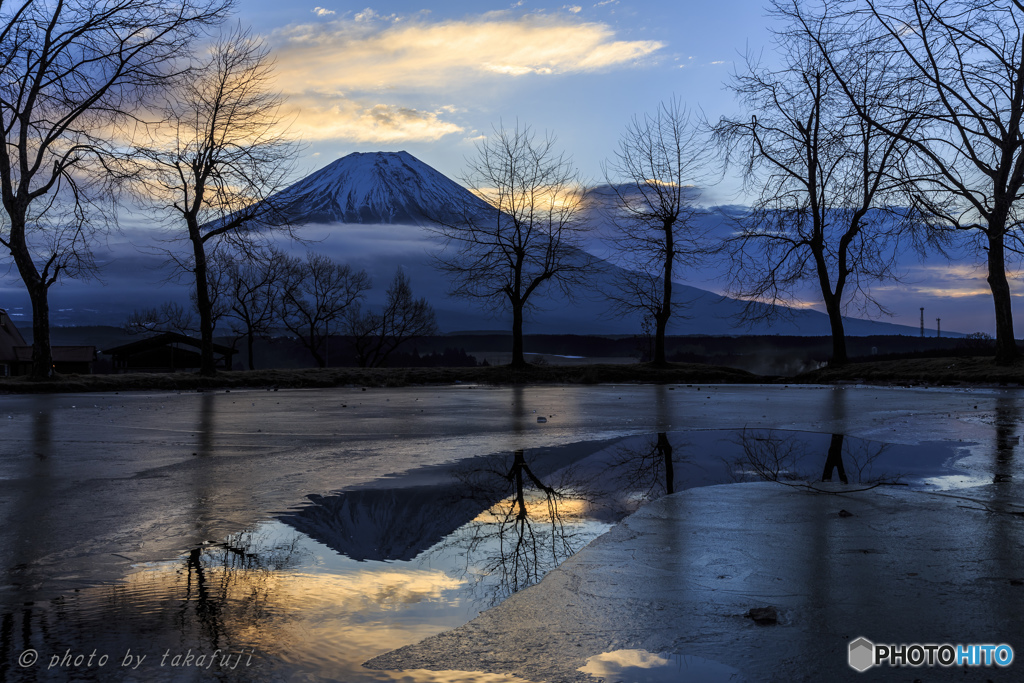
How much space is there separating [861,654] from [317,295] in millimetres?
74005

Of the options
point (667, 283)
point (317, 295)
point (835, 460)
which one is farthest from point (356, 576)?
point (317, 295)

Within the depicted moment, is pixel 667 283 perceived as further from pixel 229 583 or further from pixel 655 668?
pixel 655 668

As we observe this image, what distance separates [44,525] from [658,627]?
370 centimetres

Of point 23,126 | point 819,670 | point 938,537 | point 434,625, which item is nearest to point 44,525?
point 434,625

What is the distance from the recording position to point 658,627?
277 centimetres

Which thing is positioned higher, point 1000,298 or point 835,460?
point 1000,298

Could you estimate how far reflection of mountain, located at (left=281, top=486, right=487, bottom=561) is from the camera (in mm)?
4051

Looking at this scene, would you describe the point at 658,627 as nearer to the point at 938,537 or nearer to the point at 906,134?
the point at 938,537

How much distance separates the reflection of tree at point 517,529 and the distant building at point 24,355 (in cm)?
7597

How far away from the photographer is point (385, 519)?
15.4 feet

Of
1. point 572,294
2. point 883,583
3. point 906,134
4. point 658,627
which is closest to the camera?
point 658,627

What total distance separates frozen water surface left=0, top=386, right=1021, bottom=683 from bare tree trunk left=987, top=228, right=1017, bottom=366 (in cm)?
1142

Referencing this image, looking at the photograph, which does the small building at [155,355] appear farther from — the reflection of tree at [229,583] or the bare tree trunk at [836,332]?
the reflection of tree at [229,583]

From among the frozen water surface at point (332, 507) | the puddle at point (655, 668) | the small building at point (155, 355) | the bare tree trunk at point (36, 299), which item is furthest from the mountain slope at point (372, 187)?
the puddle at point (655, 668)
